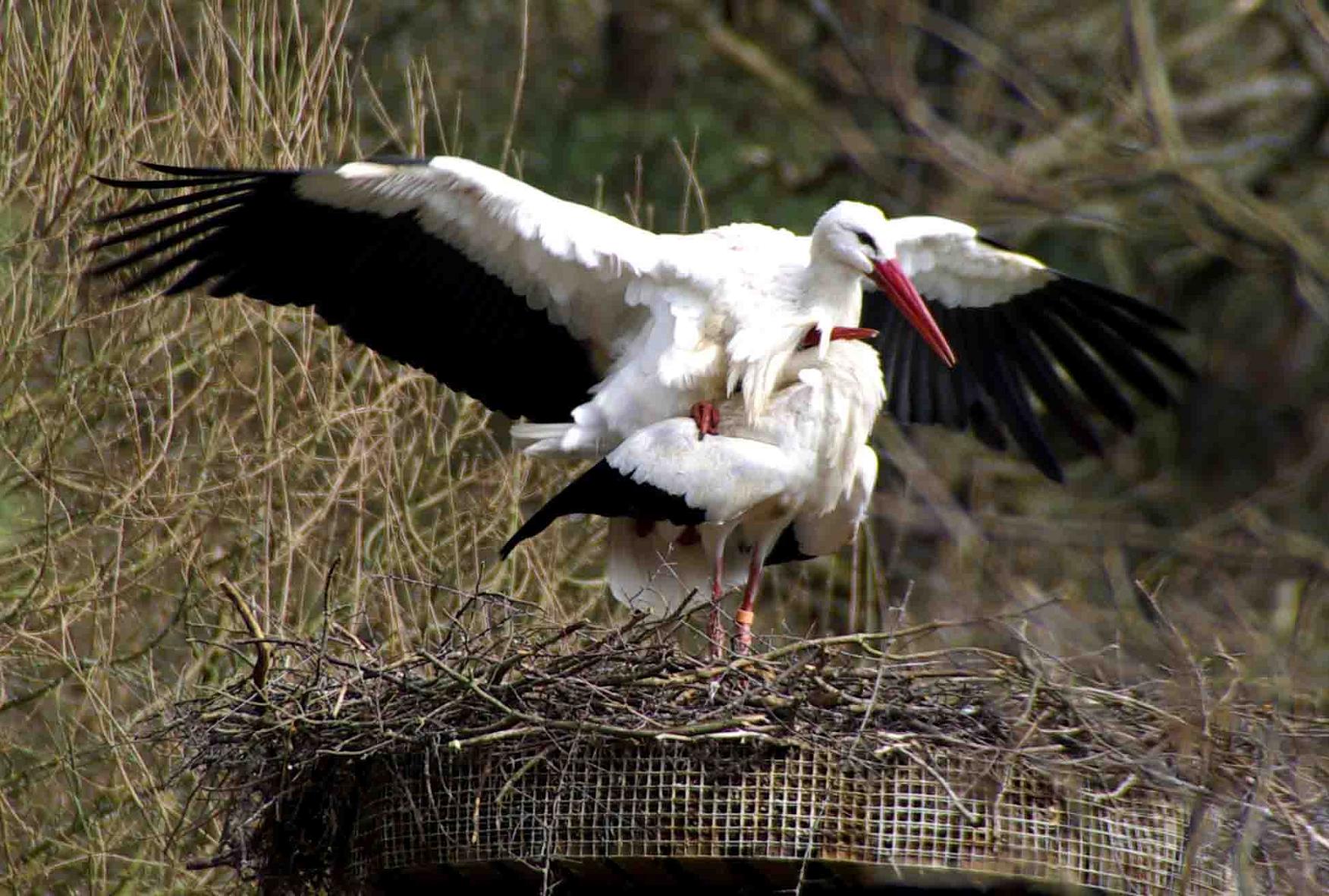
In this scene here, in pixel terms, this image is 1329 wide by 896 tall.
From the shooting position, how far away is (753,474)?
6695mm

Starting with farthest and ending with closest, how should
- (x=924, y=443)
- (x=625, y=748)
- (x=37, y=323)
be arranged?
(x=924, y=443)
(x=37, y=323)
(x=625, y=748)

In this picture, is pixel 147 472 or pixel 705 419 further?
pixel 147 472

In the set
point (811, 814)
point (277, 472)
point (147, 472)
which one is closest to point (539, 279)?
point (277, 472)

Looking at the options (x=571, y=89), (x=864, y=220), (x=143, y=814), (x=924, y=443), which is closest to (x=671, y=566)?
(x=864, y=220)

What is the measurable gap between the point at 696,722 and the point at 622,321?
220 centimetres

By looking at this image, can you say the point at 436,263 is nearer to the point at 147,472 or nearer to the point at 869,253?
the point at 147,472

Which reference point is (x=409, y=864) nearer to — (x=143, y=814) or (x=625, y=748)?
(x=625, y=748)

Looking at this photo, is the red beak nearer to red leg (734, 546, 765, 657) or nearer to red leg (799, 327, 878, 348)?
red leg (799, 327, 878, 348)

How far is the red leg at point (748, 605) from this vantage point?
6828 millimetres

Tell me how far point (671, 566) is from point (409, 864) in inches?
61.1

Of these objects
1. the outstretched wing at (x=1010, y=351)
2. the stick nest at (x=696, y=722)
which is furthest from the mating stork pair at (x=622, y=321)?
the stick nest at (x=696, y=722)

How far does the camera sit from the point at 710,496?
671cm

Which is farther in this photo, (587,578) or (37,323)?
(587,578)

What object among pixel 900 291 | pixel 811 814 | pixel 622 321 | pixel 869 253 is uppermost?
pixel 869 253
